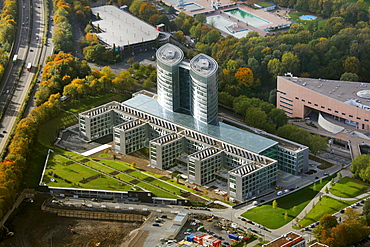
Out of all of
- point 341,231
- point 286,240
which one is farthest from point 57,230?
point 341,231

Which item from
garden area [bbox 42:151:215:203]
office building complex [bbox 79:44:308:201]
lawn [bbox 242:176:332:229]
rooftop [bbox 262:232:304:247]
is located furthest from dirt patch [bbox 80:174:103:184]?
rooftop [bbox 262:232:304:247]

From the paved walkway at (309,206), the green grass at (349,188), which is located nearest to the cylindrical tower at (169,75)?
the paved walkway at (309,206)

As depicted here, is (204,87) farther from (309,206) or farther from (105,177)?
(309,206)

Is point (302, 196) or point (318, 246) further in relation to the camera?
point (302, 196)

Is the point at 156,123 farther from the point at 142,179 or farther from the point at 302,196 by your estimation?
the point at 302,196

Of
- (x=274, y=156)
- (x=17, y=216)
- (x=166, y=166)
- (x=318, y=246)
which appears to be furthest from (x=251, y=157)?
(x=17, y=216)

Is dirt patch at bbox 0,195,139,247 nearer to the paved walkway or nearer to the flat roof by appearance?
the paved walkway
